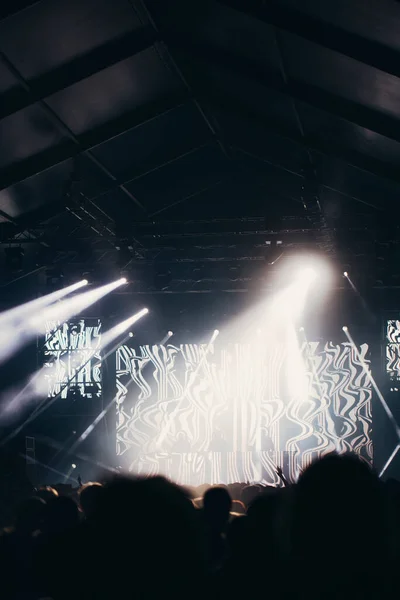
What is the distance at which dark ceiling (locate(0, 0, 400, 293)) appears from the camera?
20.7ft

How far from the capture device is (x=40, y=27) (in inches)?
244

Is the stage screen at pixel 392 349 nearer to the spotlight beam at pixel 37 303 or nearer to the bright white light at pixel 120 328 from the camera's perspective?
the bright white light at pixel 120 328

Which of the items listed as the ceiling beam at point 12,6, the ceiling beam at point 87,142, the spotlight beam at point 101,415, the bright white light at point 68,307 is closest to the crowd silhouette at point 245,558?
the ceiling beam at point 12,6

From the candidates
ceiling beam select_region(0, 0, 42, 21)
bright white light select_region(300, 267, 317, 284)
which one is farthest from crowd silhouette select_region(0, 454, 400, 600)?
bright white light select_region(300, 267, 317, 284)

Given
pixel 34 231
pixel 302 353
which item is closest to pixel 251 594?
pixel 34 231

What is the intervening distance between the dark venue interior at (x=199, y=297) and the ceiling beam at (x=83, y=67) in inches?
0.9

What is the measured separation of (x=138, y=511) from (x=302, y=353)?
1114 cm

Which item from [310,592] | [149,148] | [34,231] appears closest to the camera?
[310,592]

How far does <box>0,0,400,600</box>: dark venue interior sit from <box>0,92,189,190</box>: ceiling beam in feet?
0.09

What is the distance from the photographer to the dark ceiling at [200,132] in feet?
20.7

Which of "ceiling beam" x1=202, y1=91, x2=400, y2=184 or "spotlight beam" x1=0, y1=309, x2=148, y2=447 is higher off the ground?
"ceiling beam" x1=202, y1=91, x2=400, y2=184

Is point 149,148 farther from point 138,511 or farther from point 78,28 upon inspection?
point 138,511

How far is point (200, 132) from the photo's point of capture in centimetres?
991

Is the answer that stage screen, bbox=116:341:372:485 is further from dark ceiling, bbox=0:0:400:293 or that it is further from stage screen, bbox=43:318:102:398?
dark ceiling, bbox=0:0:400:293
